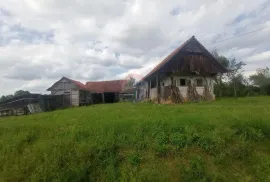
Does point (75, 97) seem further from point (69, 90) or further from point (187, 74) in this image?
point (187, 74)

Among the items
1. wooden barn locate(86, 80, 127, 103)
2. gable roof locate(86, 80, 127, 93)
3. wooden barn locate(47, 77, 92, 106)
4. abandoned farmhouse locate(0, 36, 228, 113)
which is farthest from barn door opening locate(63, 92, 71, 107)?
gable roof locate(86, 80, 127, 93)

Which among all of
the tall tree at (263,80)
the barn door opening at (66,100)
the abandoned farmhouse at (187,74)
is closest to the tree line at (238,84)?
the tall tree at (263,80)

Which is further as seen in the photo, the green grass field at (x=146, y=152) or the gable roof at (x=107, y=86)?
the gable roof at (x=107, y=86)

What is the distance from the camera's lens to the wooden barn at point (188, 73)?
53.4ft

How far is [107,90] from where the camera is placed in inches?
1358

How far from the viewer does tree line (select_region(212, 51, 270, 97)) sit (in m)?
31.5

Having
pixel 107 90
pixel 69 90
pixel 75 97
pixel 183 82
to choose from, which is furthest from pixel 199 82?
pixel 107 90

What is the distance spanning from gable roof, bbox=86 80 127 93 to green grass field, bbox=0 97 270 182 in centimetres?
2801

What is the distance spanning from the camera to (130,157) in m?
5.08

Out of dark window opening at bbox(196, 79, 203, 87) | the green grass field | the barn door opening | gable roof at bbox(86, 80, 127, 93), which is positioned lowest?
the green grass field

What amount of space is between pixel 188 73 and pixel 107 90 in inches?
800

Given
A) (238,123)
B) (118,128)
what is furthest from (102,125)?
(238,123)

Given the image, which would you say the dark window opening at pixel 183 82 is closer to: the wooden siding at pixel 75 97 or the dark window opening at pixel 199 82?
the dark window opening at pixel 199 82

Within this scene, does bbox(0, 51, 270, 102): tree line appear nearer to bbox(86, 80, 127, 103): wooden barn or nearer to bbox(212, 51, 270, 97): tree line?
bbox(212, 51, 270, 97): tree line
